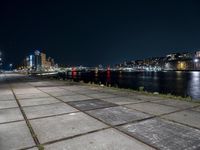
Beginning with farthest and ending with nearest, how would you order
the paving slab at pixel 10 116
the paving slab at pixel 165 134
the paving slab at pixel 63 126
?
the paving slab at pixel 10 116
the paving slab at pixel 63 126
the paving slab at pixel 165 134

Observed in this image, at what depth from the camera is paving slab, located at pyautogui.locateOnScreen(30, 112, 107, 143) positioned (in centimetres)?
588

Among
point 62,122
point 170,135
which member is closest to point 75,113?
point 62,122

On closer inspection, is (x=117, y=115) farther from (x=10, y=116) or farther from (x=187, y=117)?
(x=10, y=116)

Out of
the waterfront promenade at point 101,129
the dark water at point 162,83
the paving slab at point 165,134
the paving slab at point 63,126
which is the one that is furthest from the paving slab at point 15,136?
the dark water at point 162,83

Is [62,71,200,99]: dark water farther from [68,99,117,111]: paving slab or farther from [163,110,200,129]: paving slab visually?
[163,110,200,129]: paving slab

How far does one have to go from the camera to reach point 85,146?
16.6 ft

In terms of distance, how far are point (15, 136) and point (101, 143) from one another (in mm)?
2595

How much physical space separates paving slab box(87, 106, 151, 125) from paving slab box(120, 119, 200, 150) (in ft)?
1.87

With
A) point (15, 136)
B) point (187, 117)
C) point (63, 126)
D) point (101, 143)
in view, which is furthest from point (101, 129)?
point (187, 117)

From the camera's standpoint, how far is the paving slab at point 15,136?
5156 mm

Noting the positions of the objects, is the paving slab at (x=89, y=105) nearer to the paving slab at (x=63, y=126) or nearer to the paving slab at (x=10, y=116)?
the paving slab at (x=63, y=126)

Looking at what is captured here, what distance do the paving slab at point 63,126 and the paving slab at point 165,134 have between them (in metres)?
1.20

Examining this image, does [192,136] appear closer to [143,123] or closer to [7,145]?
[143,123]

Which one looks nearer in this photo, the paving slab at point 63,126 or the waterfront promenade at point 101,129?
the waterfront promenade at point 101,129
